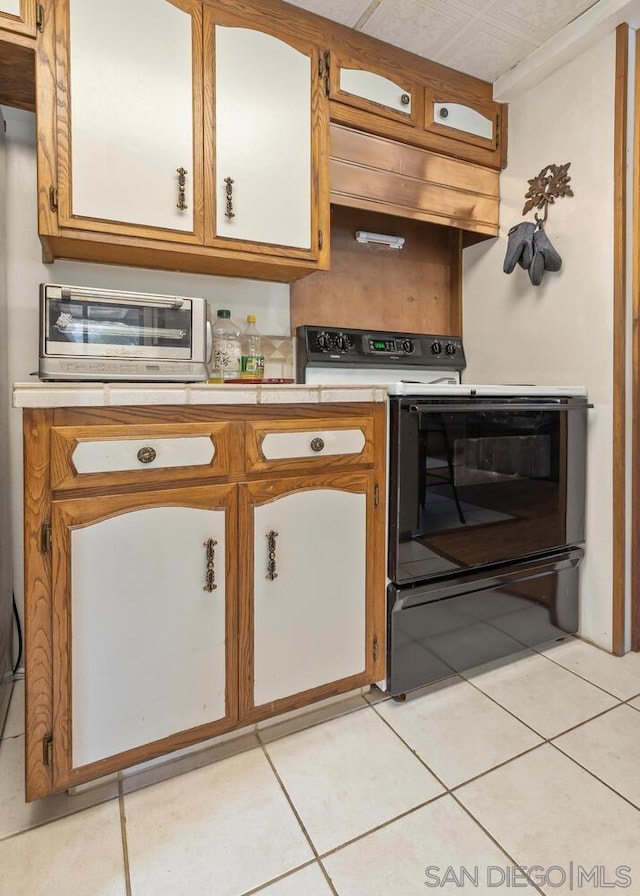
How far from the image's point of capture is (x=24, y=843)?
1.03 metres

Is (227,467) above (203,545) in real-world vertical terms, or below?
above

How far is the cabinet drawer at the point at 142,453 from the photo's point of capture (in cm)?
104

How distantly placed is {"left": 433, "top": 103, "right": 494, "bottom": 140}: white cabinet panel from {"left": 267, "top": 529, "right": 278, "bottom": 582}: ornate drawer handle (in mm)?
1730

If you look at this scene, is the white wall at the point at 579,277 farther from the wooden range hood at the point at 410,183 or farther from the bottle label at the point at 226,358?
the bottle label at the point at 226,358

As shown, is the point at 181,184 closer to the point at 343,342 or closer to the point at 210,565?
the point at 343,342

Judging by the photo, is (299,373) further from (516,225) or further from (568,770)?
(568,770)

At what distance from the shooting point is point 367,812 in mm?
1105

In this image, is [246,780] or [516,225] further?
[516,225]

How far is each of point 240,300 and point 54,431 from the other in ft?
3.39

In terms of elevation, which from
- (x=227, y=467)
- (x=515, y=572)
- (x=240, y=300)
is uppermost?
(x=240, y=300)

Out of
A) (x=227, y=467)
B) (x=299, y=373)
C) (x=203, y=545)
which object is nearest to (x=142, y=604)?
(x=203, y=545)

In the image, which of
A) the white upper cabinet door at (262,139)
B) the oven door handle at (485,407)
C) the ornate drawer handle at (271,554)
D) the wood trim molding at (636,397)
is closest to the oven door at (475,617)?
the wood trim molding at (636,397)

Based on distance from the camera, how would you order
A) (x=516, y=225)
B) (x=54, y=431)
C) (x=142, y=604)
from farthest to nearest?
(x=516, y=225)
(x=142, y=604)
(x=54, y=431)

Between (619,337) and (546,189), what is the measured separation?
26.8 inches
